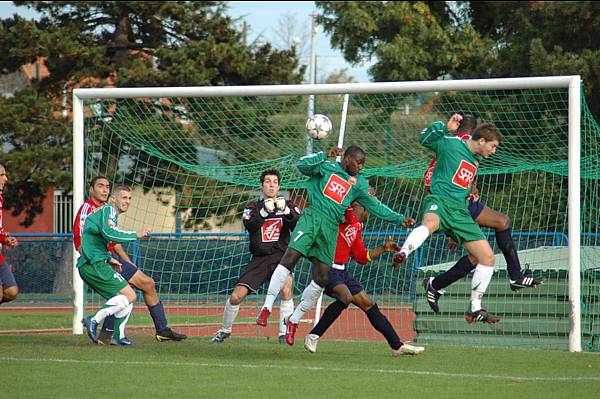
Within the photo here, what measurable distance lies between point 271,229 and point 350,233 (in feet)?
5.56

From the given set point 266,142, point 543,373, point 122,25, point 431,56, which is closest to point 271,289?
point 543,373

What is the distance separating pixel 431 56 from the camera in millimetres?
30172

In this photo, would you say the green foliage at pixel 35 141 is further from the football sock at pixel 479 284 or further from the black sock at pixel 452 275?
the football sock at pixel 479 284

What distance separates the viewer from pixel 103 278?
11273mm

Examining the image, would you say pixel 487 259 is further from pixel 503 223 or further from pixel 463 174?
pixel 463 174

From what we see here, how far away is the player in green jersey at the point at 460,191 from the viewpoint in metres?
10.2

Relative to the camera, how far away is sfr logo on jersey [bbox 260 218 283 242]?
488 inches

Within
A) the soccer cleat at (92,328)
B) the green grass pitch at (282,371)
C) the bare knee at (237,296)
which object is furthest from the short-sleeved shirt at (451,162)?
the soccer cleat at (92,328)

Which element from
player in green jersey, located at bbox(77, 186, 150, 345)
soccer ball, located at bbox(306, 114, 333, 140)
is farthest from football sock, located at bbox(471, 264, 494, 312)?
player in green jersey, located at bbox(77, 186, 150, 345)

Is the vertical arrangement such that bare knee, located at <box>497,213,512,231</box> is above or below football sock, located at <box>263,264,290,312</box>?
above

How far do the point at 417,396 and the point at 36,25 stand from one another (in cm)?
2125

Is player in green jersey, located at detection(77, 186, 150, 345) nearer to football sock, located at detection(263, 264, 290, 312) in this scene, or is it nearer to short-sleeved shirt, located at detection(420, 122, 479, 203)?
football sock, located at detection(263, 264, 290, 312)

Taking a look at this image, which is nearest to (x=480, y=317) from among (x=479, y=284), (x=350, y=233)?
(x=479, y=284)

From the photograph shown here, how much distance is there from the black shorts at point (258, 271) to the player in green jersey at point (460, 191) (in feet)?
9.03
